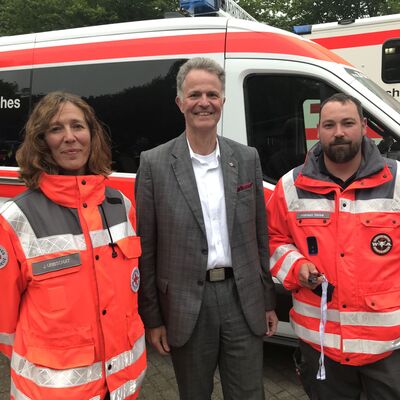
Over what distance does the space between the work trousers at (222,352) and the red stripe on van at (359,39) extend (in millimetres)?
4419

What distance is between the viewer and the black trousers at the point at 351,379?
203 centimetres

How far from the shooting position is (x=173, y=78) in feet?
11.6

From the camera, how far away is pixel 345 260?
6.55 feet

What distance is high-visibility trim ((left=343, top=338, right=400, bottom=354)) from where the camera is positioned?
1.98 meters

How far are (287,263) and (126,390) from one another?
89 cm

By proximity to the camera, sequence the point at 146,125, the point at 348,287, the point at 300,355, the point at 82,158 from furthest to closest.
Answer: the point at 146,125
the point at 300,355
the point at 348,287
the point at 82,158

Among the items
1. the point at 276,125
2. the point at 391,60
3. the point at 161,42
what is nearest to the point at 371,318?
the point at 276,125

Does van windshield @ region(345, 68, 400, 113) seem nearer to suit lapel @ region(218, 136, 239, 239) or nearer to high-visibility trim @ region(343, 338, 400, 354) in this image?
suit lapel @ region(218, 136, 239, 239)

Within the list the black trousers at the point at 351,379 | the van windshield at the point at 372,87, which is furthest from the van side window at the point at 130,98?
the black trousers at the point at 351,379

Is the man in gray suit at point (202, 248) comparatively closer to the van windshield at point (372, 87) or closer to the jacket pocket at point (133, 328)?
the jacket pocket at point (133, 328)

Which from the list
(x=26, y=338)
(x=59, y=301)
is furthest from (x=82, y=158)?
(x=26, y=338)

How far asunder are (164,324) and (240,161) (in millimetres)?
856

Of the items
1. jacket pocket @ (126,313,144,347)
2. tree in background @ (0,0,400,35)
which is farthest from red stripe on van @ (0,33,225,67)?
tree in background @ (0,0,400,35)

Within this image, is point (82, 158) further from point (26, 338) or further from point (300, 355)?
point (300, 355)
